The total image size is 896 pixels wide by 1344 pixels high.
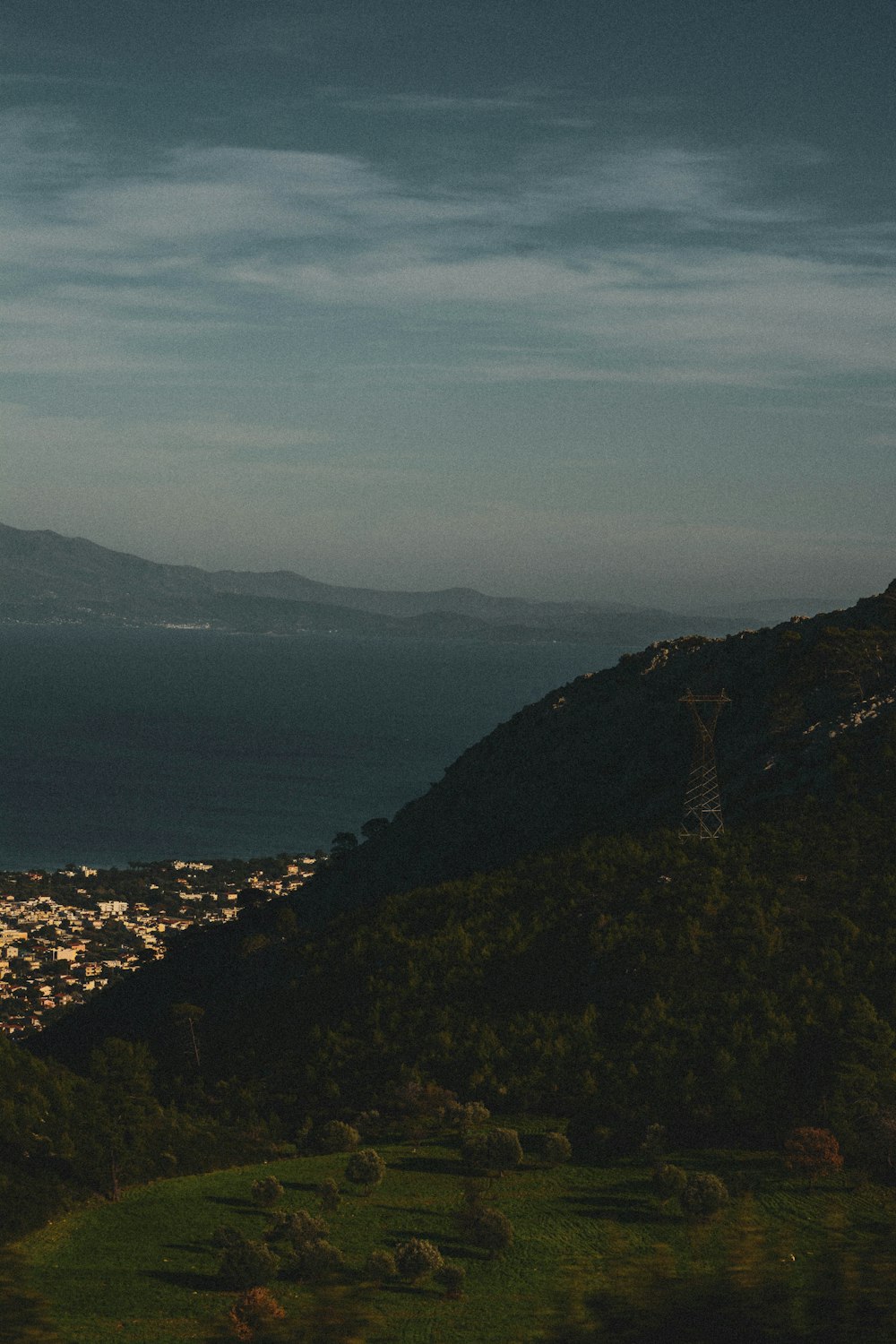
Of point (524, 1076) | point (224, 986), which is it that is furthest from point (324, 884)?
point (524, 1076)

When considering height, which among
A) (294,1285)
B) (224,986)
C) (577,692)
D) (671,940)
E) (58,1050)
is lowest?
(58,1050)

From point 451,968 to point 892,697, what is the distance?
1431 inches

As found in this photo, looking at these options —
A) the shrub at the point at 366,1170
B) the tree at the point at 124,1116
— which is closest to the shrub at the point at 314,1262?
the shrub at the point at 366,1170

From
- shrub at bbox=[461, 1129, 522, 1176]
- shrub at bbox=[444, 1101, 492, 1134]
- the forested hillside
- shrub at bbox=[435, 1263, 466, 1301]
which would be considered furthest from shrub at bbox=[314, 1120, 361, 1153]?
shrub at bbox=[435, 1263, 466, 1301]

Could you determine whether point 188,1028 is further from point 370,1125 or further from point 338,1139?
point 338,1139

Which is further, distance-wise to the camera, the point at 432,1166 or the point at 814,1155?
the point at 432,1166

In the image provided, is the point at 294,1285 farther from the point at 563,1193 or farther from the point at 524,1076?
the point at 524,1076

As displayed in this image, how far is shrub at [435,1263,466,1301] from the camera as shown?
35.6 meters

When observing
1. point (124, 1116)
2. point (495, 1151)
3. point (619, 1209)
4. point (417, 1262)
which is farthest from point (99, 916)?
point (417, 1262)

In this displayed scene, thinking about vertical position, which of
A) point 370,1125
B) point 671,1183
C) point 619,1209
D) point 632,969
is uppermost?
point 632,969

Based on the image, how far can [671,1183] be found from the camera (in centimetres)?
4172

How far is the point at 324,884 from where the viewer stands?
102500 millimetres

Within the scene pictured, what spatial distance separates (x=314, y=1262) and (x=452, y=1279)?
3.96 metres

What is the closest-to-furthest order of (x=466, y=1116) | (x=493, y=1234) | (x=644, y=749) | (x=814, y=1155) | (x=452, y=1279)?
(x=452, y=1279), (x=493, y=1234), (x=814, y=1155), (x=466, y=1116), (x=644, y=749)
